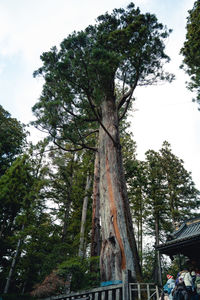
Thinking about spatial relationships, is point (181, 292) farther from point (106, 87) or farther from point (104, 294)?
point (106, 87)

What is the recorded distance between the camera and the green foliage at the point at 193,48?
9.15 metres

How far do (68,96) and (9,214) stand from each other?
245 inches

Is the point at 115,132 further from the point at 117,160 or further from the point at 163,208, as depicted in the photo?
the point at 163,208

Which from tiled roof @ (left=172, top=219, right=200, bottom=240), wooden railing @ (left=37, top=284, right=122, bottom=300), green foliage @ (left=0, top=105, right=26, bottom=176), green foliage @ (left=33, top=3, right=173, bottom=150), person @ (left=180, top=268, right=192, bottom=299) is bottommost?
wooden railing @ (left=37, top=284, right=122, bottom=300)

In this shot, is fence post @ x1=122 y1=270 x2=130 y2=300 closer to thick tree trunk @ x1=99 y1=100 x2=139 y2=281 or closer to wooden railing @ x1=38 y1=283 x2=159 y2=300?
wooden railing @ x1=38 y1=283 x2=159 y2=300

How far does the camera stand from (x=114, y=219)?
4992mm

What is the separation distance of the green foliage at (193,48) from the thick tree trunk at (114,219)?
5651 millimetres

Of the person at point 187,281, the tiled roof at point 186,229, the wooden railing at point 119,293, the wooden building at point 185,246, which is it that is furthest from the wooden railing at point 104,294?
the tiled roof at point 186,229

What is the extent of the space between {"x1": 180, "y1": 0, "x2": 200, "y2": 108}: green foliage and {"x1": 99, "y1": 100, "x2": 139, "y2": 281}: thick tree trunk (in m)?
5.65

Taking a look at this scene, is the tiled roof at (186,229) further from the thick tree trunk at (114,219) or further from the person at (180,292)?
the thick tree trunk at (114,219)

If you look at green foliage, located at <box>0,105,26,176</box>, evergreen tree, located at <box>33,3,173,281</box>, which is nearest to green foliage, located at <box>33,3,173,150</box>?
evergreen tree, located at <box>33,3,173,281</box>

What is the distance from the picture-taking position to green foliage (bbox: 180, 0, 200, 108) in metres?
9.15

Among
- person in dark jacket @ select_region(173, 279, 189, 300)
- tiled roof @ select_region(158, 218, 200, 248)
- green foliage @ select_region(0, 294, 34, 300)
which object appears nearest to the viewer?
person in dark jacket @ select_region(173, 279, 189, 300)

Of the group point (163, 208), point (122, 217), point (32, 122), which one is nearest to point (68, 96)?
point (32, 122)
